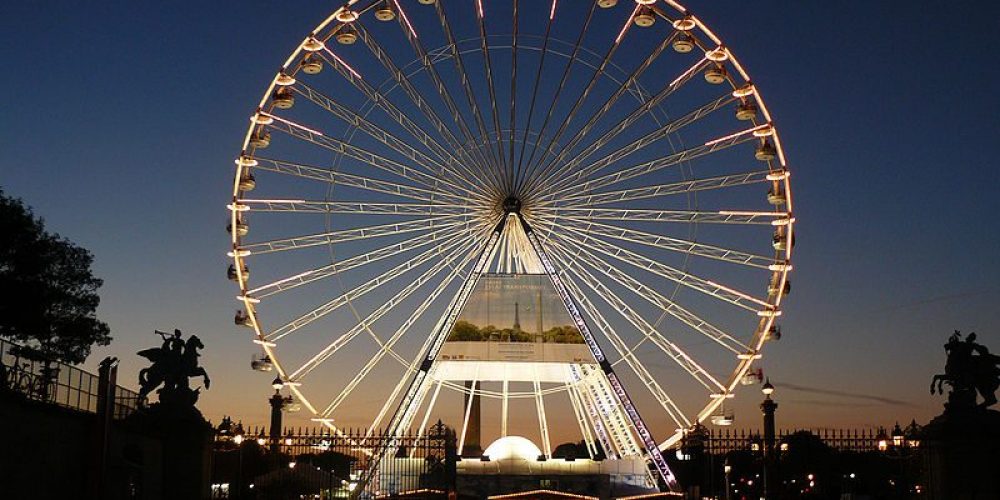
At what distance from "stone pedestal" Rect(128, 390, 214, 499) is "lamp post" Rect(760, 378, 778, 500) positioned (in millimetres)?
13281

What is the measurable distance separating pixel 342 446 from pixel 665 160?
1841cm

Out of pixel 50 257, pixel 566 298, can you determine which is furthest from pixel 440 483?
pixel 50 257

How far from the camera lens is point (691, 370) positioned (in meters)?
43.7

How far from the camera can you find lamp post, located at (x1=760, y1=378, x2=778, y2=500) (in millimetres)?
32384

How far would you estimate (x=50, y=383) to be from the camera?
25203 millimetres

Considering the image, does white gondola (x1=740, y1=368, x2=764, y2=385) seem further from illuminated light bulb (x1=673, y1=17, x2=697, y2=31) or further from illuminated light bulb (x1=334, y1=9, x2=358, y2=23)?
illuminated light bulb (x1=334, y1=9, x2=358, y2=23)

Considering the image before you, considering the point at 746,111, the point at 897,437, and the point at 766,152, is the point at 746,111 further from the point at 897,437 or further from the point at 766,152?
the point at 897,437

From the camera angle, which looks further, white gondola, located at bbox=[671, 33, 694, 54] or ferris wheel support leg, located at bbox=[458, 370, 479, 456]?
ferris wheel support leg, located at bbox=[458, 370, 479, 456]

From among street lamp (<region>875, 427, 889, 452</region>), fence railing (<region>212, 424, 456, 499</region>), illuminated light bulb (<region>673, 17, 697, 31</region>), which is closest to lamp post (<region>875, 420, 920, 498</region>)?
street lamp (<region>875, 427, 889, 452</region>)

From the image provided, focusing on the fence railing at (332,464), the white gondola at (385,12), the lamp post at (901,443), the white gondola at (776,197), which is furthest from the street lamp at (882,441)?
the white gondola at (385,12)

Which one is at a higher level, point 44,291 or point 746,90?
point 746,90

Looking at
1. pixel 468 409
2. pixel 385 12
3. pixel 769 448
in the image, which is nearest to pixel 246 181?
pixel 385 12

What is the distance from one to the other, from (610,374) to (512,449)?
8361 millimetres

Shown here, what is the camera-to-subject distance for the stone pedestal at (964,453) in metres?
27.2
